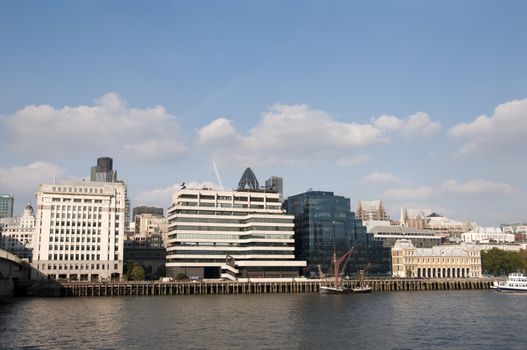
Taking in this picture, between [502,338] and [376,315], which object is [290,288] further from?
[502,338]

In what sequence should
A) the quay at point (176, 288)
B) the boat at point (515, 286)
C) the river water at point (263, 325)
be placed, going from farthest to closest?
the boat at point (515, 286) < the quay at point (176, 288) < the river water at point (263, 325)

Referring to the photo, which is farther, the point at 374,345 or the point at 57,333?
the point at 57,333

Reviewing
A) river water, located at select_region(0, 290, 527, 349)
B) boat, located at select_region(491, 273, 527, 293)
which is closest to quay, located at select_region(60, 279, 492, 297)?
river water, located at select_region(0, 290, 527, 349)

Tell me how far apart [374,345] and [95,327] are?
44820mm

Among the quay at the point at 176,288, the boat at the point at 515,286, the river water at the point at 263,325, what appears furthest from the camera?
the boat at the point at 515,286

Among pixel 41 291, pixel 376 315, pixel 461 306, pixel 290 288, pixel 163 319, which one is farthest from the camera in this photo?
pixel 290 288

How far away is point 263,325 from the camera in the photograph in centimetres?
9400

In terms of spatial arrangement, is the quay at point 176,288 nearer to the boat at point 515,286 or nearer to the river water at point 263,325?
the river water at point 263,325

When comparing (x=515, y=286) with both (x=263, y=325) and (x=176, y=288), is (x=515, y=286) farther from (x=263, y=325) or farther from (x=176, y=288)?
(x=263, y=325)

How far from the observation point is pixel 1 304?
13150 centimetres

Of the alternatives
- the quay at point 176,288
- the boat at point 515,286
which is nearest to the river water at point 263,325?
the quay at point 176,288

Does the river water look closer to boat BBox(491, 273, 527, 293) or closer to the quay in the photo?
the quay

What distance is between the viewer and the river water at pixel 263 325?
252 ft

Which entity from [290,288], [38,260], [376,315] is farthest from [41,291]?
[376,315]
